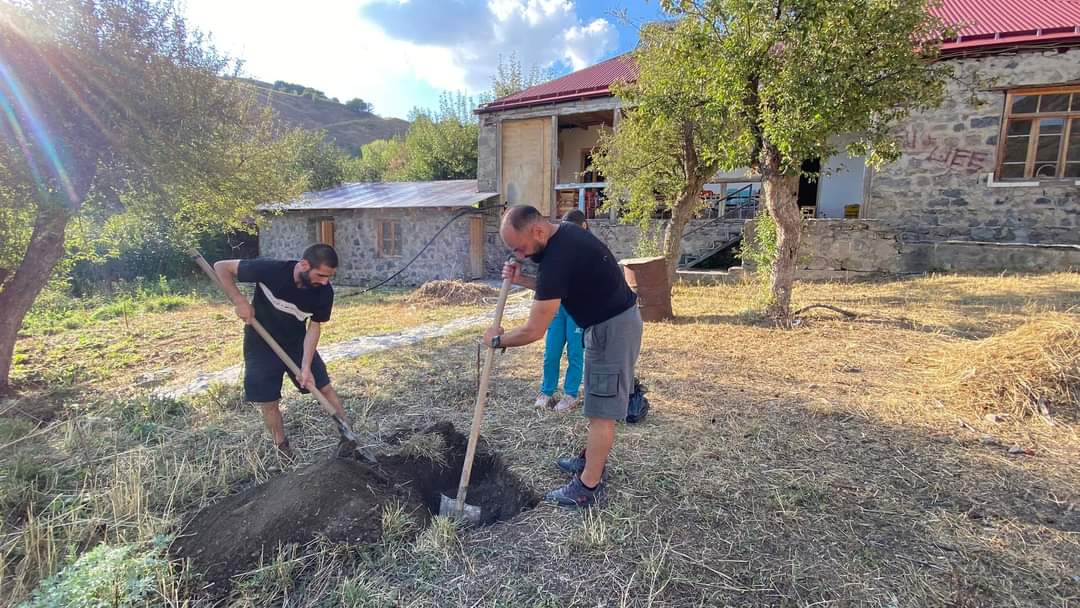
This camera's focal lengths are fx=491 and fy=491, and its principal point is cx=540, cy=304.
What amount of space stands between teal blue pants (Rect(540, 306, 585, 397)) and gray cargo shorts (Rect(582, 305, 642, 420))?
4.15ft

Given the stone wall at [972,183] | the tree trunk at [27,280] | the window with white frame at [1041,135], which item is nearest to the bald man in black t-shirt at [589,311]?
the tree trunk at [27,280]

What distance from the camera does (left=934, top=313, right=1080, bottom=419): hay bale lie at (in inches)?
138

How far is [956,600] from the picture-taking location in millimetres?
1902

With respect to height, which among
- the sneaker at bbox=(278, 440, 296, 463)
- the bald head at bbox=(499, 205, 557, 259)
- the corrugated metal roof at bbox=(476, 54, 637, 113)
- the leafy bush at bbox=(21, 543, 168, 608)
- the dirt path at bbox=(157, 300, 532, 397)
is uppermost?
the corrugated metal roof at bbox=(476, 54, 637, 113)

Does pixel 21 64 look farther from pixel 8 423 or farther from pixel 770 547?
pixel 770 547

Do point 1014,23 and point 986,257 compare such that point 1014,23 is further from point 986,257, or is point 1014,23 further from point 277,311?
point 277,311

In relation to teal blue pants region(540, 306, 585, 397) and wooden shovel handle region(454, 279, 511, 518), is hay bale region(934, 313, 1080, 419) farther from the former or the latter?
wooden shovel handle region(454, 279, 511, 518)

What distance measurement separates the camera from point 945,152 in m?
10.3

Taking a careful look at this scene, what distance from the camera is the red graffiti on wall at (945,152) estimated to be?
10.1 metres

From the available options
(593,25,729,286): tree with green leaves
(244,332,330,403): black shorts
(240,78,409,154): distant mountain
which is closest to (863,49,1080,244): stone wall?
(593,25,729,286): tree with green leaves

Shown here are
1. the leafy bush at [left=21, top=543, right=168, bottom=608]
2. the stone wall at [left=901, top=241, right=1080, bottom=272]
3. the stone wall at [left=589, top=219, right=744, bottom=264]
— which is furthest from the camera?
the stone wall at [left=589, top=219, right=744, bottom=264]

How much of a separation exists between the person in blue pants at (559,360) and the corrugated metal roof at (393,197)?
10.0 meters

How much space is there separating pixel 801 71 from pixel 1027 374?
3379 millimetres

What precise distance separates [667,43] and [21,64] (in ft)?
21.8
